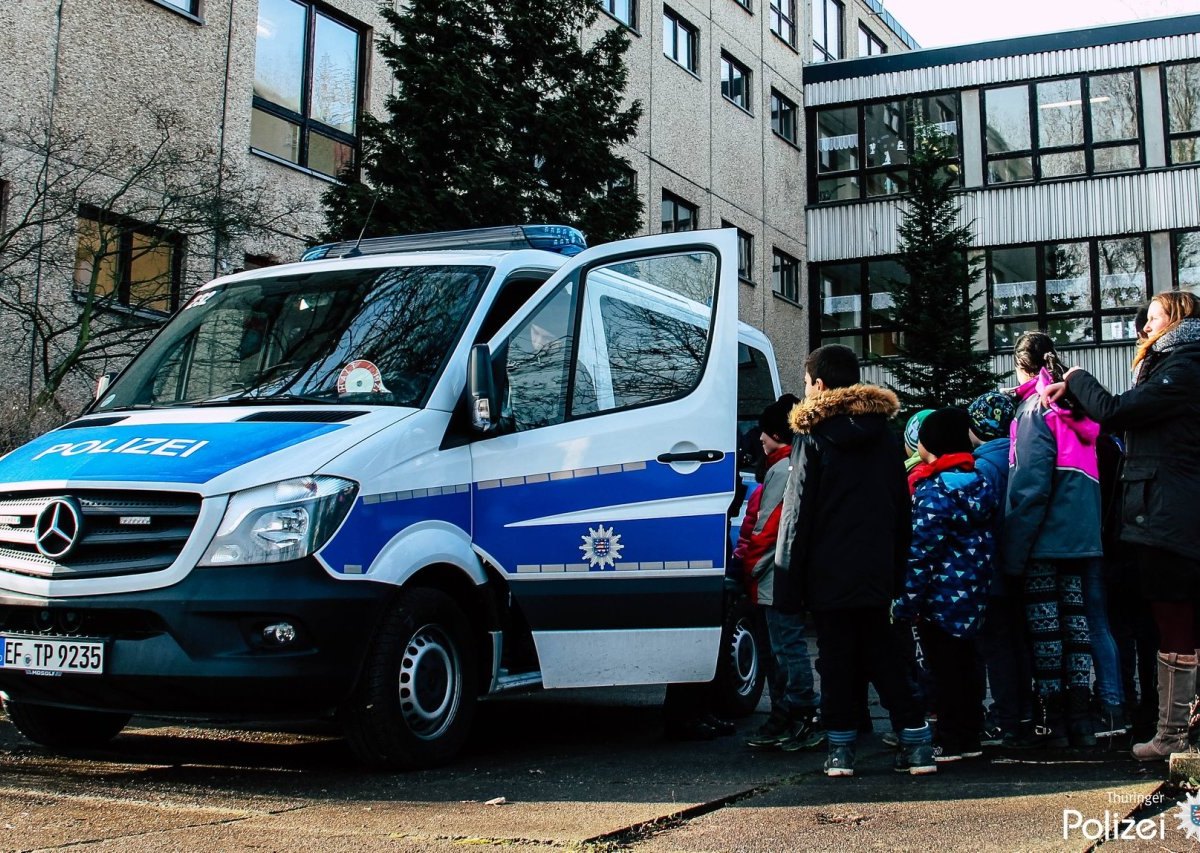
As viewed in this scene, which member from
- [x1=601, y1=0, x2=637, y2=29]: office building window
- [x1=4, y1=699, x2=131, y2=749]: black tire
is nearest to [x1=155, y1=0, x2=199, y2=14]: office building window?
[x1=601, y1=0, x2=637, y2=29]: office building window

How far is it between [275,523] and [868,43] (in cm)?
3571

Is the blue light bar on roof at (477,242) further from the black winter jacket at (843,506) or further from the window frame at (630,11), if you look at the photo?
the window frame at (630,11)

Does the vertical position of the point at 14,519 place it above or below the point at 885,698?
above

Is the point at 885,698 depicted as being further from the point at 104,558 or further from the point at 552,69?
the point at 552,69

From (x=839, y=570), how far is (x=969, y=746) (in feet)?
4.15

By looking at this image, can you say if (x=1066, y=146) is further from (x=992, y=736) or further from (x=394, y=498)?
(x=394, y=498)

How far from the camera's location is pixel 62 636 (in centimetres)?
537

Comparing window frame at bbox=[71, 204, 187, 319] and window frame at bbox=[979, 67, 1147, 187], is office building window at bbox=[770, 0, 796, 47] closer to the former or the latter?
window frame at bbox=[979, 67, 1147, 187]

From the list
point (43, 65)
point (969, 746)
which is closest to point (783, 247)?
point (43, 65)

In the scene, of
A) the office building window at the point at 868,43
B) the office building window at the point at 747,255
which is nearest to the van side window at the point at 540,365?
the office building window at the point at 747,255

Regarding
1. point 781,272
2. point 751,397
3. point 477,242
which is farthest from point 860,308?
point 477,242

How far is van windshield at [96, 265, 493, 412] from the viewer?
6.11 meters

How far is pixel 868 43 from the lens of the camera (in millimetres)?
38156

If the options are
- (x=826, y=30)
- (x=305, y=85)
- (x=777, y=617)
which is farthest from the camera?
(x=826, y=30)
